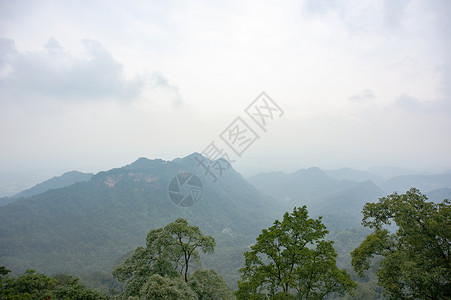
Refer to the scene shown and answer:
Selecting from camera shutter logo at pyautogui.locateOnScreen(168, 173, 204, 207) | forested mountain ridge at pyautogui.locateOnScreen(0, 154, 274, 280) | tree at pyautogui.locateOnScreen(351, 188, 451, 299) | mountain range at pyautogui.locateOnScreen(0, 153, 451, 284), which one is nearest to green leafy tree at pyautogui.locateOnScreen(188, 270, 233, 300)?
tree at pyautogui.locateOnScreen(351, 188, 451, 299)

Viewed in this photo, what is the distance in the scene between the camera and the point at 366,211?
11305 millimetres

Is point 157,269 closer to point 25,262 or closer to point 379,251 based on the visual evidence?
point 379,251

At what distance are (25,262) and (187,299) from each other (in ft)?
385

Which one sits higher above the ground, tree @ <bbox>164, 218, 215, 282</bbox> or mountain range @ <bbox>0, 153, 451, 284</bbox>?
mountain range @ <bbox>0, 153, 451, 284</bbox>

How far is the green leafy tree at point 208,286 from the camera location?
508 inches

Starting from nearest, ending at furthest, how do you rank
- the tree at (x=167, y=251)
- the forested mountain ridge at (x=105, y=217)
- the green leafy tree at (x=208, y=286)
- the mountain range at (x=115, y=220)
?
the green leafy tree at (x=208, y=286), the tree at (x=167, y=251), the mountain range at (x=115, y=220), the forested mountain ridge at (x=105, y=217)

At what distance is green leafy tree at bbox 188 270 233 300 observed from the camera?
1291 cm

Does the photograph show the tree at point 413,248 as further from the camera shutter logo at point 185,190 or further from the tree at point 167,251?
the camera shutter logo at point 185,190

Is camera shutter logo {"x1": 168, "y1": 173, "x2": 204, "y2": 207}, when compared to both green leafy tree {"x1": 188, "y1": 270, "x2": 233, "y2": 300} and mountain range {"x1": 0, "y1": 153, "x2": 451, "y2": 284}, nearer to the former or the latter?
mountain range {"x1": 0, "y1": 153, "x2": 451, "y2": 284}

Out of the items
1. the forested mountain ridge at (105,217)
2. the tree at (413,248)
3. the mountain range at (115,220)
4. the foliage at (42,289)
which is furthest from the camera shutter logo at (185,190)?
the tree at (413,248)

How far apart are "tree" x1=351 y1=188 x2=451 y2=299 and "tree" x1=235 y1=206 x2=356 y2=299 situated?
→ 5.77 feet

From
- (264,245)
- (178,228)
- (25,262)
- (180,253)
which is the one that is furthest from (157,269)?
(25,262)

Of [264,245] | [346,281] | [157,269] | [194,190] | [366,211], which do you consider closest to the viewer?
[346,281]

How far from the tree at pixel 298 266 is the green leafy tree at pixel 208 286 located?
11.7 ft
